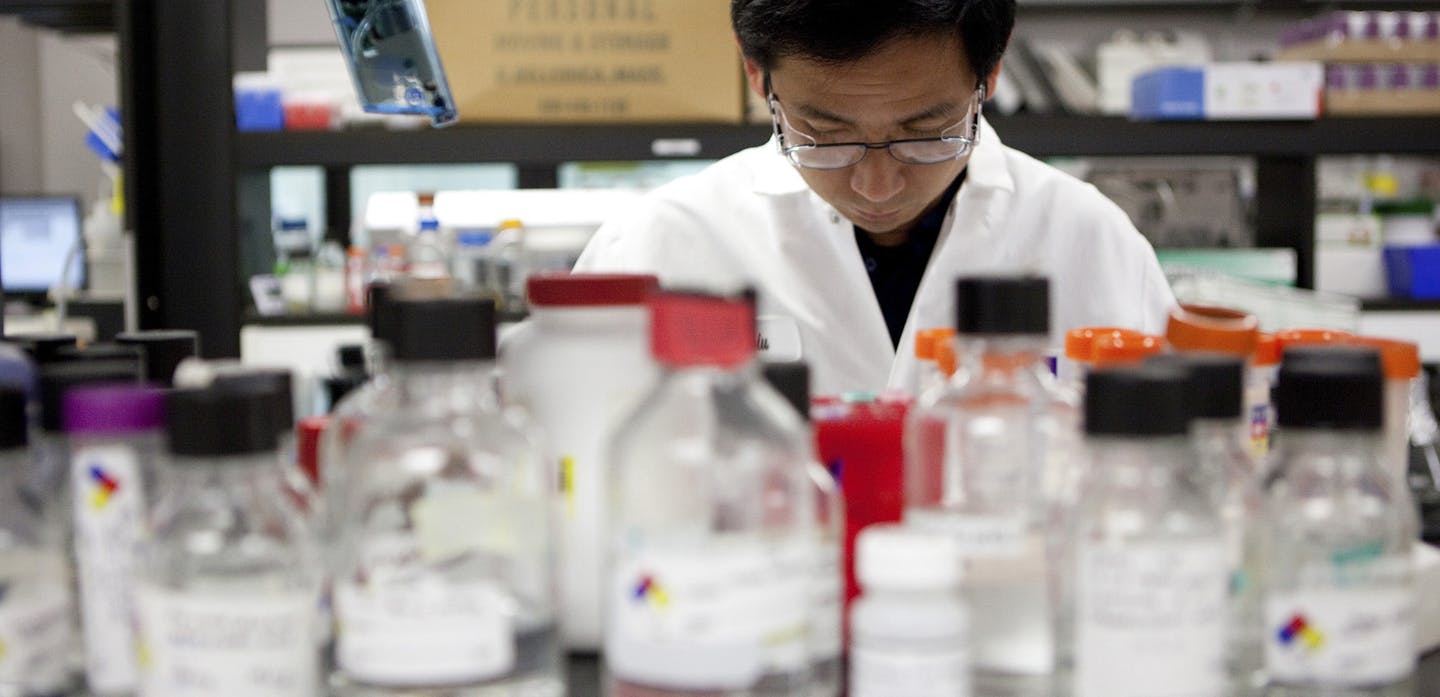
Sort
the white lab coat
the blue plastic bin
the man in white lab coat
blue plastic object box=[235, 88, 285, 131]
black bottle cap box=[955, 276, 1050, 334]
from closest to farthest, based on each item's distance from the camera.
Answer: black bottle cap box=[955, 276, 1050, 334], the man in white lab coat, the white lab coat, blue plastic object box=[235, 88, 285, 131], the blue plastic bin

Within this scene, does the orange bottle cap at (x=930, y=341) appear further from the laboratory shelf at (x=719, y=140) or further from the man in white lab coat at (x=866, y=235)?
the laboratory shelf at (x=719, y=140)

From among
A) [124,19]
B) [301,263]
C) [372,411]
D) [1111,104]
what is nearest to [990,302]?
[372,411]

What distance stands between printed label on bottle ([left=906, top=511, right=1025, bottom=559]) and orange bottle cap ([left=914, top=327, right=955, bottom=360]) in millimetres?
201

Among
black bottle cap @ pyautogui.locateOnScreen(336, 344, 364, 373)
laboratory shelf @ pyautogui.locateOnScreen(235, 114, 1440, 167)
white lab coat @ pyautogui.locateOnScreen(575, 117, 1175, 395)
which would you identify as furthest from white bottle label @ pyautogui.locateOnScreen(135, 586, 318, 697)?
laboratory shelf @ pyautogui.locateOnScreen(235, 114, 1440, 167)

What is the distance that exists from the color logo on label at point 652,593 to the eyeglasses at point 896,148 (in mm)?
1112

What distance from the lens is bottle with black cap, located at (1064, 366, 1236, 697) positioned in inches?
23.7

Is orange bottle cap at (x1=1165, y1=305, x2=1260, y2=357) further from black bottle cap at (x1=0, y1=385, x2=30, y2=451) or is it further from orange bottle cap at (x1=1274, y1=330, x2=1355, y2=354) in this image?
black bottle cap at (x1=0, y1=385, x2=30, y2=451)

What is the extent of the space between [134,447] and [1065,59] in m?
3.37

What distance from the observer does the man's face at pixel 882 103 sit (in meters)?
1.58

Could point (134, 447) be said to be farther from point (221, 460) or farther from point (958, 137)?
point (958, 137)

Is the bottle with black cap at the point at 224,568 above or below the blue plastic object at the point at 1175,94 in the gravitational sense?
below

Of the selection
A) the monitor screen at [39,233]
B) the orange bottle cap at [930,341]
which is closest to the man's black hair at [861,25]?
the orange bottle cap at [930,341]

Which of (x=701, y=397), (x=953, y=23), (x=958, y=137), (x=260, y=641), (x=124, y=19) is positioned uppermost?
(x=124, y=19)

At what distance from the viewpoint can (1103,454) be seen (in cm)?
63
